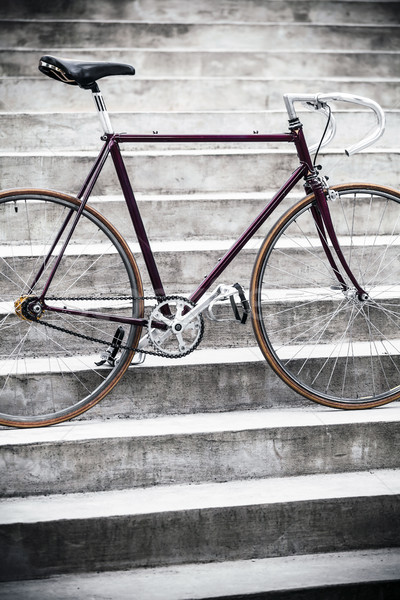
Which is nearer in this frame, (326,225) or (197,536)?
(197,536)

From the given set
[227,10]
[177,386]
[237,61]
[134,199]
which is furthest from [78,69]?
[227,10]

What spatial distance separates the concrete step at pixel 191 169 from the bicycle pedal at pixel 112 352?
1.09 metres

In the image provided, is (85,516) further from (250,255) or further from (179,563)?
(250,255)

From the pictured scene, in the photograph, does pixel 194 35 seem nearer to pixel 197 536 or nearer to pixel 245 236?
pixel 245 236

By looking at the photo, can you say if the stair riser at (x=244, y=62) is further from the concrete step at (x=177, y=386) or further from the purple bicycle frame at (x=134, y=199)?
the concrete step at (x=177, y=386)

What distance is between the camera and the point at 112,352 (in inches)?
89.8

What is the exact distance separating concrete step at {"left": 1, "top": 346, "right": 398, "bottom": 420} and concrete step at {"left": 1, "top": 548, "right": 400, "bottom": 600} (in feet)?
1.96

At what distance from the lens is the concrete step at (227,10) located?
486 centimetres

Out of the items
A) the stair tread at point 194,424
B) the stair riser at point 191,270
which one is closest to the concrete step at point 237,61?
the stair riser at point 191,270

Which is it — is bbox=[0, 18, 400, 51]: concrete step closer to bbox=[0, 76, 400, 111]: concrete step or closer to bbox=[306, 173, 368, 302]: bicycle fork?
bbox=[0, 76, 400, 111]: concrete step

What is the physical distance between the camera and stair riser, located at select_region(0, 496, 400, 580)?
189cm

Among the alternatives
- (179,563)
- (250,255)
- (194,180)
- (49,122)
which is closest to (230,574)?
(179,563)

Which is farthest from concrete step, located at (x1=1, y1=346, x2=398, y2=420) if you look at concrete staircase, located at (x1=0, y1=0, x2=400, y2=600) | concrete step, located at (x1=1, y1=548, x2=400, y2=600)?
concrete step, located at (x1=1, y1=548, x2=400, y2=600)

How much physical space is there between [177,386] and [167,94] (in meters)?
2.38
